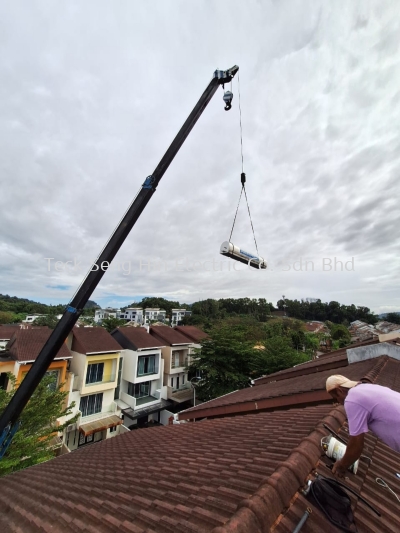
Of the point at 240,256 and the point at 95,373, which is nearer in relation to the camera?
the point at 240,256

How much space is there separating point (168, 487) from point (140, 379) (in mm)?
17987

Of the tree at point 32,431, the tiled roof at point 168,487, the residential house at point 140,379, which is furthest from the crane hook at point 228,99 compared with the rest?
the residential house at point 140,379

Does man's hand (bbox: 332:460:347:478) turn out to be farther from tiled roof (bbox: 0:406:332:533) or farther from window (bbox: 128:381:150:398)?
window (bbox: 128:381:150:398)

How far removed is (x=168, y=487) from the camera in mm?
2361

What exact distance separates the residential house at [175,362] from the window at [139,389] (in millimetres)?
1864

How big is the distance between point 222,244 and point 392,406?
451 centimetres

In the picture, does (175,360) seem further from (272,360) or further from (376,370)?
(376,370)

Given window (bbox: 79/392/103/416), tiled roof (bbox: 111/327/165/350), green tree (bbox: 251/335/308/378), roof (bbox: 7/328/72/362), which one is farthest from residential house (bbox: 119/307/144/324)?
roof (bbox: 7/328/72/362)

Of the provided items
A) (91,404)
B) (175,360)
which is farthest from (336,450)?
(175,360)

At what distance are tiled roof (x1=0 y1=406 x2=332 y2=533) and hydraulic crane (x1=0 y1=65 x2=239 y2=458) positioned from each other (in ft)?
3.84

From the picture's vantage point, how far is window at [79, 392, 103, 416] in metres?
15.4

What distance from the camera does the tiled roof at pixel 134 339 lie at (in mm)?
18995

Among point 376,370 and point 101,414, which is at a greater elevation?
point 376,370

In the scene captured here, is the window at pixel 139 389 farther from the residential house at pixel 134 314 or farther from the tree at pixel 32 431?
the residential house at pixel 134 314
